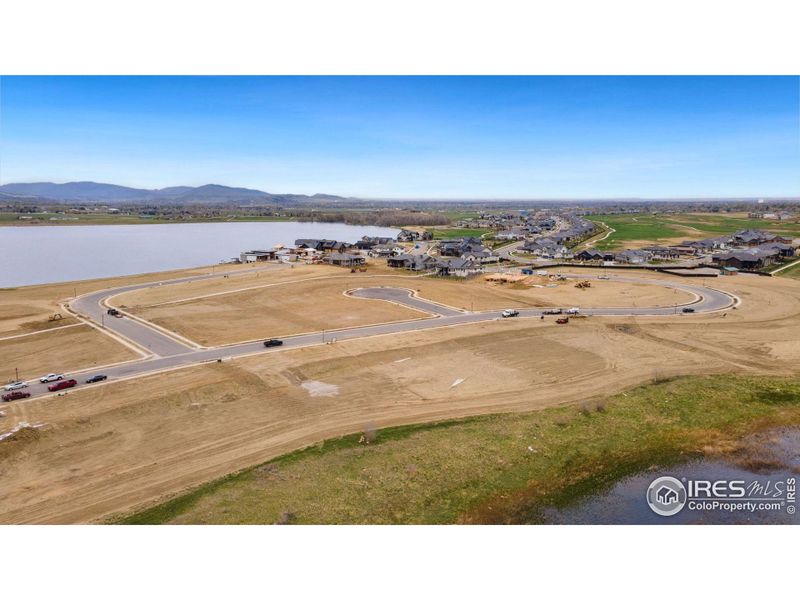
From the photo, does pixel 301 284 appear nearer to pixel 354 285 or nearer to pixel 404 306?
pixel 354 285

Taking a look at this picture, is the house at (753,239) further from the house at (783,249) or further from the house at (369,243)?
the house at (369,243)

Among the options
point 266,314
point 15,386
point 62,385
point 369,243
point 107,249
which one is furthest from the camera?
point 369,243

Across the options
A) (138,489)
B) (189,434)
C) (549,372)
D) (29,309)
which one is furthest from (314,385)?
(29,309)

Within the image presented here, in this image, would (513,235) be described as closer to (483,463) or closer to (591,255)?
(591,255)

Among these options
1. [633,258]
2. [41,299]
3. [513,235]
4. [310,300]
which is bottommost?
[310,300]

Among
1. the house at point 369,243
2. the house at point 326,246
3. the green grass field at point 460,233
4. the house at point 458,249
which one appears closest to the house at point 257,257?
the house at point 326,246

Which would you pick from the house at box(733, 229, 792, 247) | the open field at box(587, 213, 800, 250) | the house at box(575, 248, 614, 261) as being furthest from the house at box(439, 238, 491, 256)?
the house at box(733, 229, 792, 247)

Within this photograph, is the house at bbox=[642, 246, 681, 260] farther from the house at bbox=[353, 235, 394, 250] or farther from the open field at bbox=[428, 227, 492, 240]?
the house at bbox=[353, 235, 394, 250]

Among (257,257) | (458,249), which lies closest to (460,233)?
(458,249)
